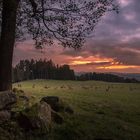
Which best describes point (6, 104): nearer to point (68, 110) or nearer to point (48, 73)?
point (68, 110)

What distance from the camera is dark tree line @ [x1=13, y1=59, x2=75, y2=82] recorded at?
94000mm

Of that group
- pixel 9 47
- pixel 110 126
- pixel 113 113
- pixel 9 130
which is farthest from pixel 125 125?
pixel 9 47

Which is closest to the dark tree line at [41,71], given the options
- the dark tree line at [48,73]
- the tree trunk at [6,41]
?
the dark tree line at [48,73]

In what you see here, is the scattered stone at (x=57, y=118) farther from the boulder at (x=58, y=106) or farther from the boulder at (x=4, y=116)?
the boulder at (x=4, y=116)

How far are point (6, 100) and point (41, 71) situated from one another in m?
81.5

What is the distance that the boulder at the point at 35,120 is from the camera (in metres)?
18.1

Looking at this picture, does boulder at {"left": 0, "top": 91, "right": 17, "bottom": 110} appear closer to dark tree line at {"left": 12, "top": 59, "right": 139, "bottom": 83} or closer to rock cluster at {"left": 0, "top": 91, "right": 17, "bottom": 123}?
rock cluster at {"left": 0, "top": 91, "right": 17, "bottom": 123}

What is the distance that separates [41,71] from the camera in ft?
332

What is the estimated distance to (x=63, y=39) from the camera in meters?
27.9

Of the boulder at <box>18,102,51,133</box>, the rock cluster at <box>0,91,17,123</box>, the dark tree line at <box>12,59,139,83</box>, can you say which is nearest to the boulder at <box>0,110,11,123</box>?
the rock cluster at <box>0,91,17,123</box>

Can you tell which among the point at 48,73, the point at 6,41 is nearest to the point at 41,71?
the point at 48,73

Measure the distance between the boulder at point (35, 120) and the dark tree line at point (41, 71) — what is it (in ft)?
233

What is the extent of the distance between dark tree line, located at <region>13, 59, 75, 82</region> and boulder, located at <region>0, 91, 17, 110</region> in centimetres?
6940

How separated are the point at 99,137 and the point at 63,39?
11.0m
